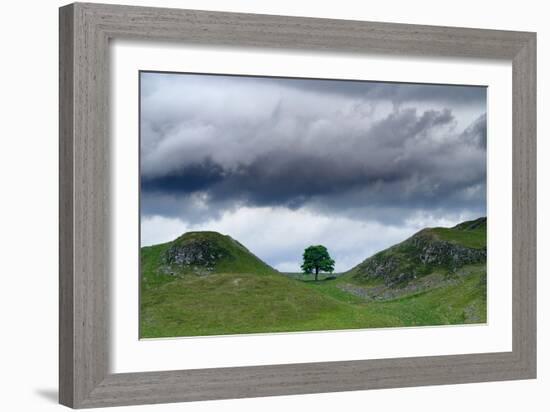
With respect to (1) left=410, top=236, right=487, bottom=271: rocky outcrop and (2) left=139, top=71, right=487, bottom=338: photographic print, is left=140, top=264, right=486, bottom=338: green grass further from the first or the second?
(1) left=410, top=236, right=487, bottom=271: rocky outcrop

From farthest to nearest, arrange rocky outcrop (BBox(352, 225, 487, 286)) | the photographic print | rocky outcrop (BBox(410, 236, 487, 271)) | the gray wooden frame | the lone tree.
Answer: rocky outcrop (BBox(410, 236, 487, 271))
rocky outcrop (BBox(352, 225, 487, 286))
the lone tree
the photographic print
the gray wooden frame

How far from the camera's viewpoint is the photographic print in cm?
808

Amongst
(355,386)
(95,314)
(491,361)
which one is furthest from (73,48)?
(491,361)

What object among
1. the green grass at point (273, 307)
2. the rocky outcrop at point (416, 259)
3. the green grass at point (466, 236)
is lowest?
the green grass at point (273, 307)

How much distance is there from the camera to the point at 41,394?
8.12m

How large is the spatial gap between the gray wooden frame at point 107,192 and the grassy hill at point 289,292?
11.5 inches

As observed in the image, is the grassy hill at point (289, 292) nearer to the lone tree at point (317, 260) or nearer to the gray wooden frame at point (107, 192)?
the lone tree at point (317, 260)

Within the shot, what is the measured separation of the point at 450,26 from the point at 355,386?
8.62 feet

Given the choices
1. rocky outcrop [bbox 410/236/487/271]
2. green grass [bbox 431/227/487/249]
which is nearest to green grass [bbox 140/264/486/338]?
rocky outcrop [bbox 410/236/487/271]

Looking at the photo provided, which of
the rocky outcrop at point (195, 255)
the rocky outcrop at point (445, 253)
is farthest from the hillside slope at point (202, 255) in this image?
the rocky outcrop at point (445, 253)

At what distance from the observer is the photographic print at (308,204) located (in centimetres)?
808

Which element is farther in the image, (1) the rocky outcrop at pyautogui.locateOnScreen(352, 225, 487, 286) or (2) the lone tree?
(1) the rocky outcrop at pyautogui.locateOnScreen(352, 225, 487, 286)

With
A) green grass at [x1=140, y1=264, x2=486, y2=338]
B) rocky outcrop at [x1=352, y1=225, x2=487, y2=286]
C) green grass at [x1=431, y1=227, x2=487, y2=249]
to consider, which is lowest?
green grass at [x1=140, y1=264, x2=486, y2=338]

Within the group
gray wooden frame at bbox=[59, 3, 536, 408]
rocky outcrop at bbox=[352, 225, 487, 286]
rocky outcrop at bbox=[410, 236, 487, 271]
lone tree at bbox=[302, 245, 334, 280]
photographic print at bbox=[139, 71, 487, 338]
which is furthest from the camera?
rocky outcrop at bbox=[410, 236, 487, 271]
